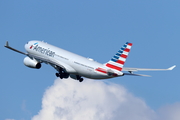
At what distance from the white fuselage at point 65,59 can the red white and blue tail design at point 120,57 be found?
2680 millimetres

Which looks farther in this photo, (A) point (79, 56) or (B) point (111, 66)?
(A) point (79, 56)

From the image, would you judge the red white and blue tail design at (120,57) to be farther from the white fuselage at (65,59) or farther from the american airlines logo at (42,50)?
the american airlines logo at (42,50)

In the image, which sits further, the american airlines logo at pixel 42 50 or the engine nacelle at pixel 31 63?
the engine nacelle at pixel 31 63

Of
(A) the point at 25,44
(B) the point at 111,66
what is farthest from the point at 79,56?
(A) the point at 25,44

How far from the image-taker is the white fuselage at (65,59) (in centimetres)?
Result: 10675

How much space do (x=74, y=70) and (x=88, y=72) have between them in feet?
17.2

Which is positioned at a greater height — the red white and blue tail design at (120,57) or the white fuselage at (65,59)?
the white fuselage at (65,59)

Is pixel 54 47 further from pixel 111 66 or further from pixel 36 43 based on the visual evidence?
pixel 111 66

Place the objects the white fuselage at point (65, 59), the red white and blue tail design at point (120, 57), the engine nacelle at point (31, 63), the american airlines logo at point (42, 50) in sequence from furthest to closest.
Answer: the engine nacelle at point (31, 63), the american airlines logo at point (42, 50), the white fuselage at point (65, 59), the red white and blue tail design at point (120, 57)

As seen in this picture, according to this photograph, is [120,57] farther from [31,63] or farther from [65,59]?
[31,63]

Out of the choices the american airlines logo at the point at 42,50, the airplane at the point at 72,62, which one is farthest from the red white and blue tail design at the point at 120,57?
the american airlines logo at the point at 42,50

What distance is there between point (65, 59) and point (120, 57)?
608 inches

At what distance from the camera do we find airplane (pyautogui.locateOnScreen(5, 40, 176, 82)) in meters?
103

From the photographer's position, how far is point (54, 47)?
118 m
